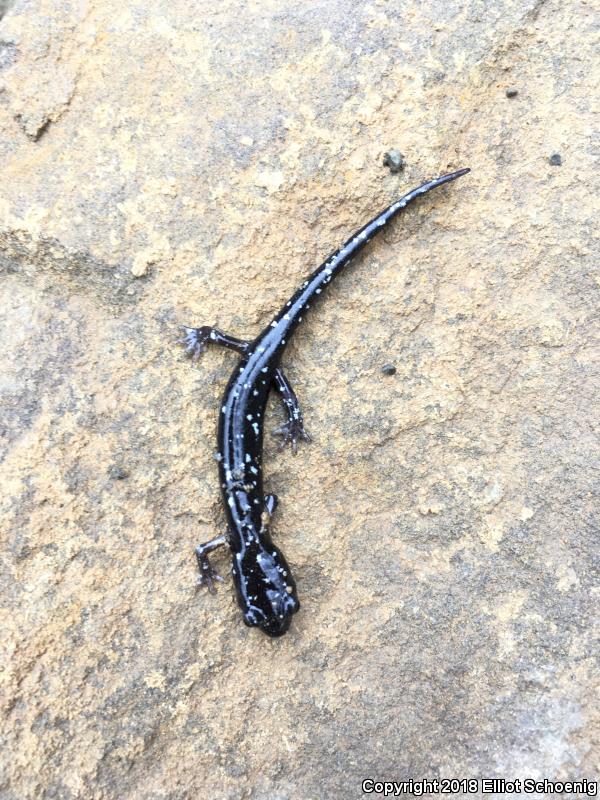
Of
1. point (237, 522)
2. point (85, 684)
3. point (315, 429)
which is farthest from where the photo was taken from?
point (315, 429)

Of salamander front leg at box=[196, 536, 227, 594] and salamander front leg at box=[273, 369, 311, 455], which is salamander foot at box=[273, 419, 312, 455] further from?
salamander front leg at box=[196, 536, 227, 594]

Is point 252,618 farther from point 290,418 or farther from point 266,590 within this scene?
point 290,418

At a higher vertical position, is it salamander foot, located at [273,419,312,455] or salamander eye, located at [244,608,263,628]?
salamander foot, located at [273,419,312,455]

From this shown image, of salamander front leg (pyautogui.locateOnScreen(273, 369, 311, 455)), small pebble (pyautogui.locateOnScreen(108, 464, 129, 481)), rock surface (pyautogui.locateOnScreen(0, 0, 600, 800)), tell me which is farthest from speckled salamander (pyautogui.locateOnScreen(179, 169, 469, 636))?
small pebble (pyautogui.locateOnScreen(108, 464, 129, 481))

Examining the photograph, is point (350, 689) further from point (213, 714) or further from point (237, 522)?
point (237, 522)

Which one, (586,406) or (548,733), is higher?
(586,406)

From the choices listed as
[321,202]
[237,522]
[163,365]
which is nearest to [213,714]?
[237,522]
